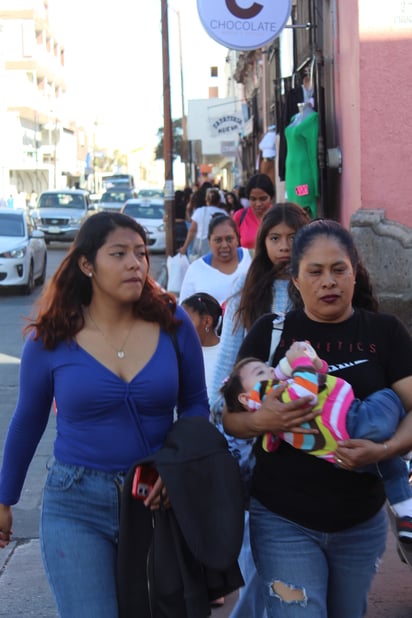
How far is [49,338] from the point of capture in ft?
10.7

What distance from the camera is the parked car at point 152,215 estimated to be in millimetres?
29047

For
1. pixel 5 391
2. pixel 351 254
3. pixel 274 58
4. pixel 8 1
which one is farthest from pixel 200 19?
pixel 8 1

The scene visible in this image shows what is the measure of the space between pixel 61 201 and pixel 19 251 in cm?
1552

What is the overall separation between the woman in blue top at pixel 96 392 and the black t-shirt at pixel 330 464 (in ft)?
1.17

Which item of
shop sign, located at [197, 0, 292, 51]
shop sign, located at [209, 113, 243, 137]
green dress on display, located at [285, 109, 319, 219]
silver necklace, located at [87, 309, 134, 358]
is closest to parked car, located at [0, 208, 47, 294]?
shop sign, located at [209, 113, 243, 137]

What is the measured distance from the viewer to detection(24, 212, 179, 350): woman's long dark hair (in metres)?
3.31

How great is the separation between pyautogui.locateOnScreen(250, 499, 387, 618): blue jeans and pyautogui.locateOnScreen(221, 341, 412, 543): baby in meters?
0.19

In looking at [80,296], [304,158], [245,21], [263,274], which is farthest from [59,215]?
[80,296]

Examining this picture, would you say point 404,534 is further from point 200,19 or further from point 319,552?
point 200,19

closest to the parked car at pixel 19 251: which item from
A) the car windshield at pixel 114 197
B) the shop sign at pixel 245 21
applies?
the shop sign at pixel 245 21

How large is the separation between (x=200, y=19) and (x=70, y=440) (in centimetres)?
773

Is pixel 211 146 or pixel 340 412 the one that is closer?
pixel 340 412

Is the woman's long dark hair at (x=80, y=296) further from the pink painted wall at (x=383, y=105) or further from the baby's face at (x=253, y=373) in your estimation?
the pink painted wall at (x=383, y=105)

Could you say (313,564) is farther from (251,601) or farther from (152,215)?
(152,215)
